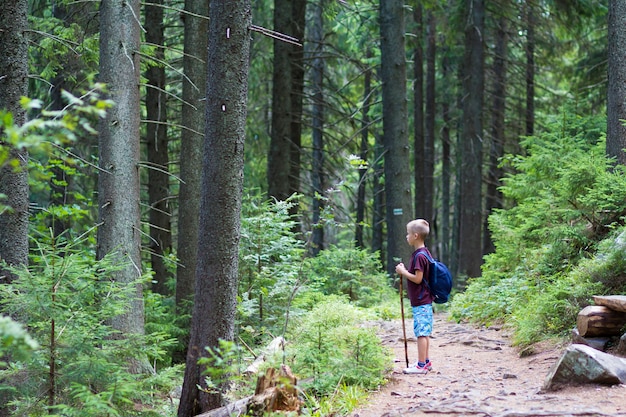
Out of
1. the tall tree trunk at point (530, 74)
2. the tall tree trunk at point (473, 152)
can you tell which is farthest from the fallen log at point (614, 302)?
the tall tree trunk at point (530, 74)

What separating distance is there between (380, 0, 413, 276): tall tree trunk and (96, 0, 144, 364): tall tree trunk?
6.76m

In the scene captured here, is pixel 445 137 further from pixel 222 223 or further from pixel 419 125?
pixel 222 223

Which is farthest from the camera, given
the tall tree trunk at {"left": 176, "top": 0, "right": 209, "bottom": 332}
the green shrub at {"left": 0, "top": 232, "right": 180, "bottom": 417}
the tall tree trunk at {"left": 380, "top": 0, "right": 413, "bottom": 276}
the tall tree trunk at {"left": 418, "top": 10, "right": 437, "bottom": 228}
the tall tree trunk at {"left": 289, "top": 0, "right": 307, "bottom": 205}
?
the tall tree trunk at {"left": 418, "top": 10, "right": 437, "bottom": 228}

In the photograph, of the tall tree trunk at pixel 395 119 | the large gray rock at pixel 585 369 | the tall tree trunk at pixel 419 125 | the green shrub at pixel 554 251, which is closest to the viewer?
the large gray rock at pixel 585 369

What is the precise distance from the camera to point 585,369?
18.9 ft

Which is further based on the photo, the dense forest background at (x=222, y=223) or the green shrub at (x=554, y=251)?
the green shrub at (x=554, y=251)

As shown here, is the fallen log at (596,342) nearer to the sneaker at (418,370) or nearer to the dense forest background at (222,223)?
the dense forest background at (222,223)

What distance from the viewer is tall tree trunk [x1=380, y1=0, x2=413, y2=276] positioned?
13920 millimetres

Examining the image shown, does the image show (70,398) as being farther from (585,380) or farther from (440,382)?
(585,380)

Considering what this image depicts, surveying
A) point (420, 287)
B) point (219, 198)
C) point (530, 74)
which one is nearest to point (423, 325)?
point (420, 287)

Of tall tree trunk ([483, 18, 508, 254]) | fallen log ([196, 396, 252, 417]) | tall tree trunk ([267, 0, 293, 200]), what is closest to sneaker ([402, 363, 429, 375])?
fallen log ([196, 396, 252, 417])

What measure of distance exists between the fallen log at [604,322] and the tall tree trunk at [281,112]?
895 centimetres

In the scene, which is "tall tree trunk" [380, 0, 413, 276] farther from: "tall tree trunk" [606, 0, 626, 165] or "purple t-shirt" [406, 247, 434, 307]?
"purple t-shirt" [406, 247, 434, 307]

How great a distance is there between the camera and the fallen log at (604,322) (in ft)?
22.4
